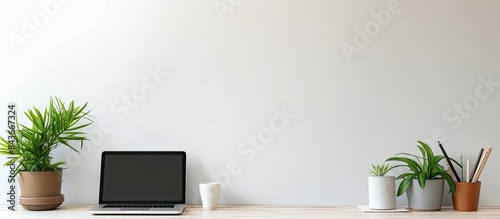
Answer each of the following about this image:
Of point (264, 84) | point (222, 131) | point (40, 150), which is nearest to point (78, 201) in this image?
point (40, 150)

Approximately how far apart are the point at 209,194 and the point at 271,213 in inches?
9.4

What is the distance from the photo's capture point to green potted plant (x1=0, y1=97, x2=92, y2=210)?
6.40ft

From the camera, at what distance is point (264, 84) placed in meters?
2.12

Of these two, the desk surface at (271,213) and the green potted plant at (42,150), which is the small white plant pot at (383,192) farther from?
the green potted plant at (42,150)

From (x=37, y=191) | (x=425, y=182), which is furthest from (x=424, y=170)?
(x=37, y=191)

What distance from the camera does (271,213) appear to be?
6.32 feet

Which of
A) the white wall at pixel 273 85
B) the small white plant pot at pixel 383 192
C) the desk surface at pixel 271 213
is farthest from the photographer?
the white wall at pixel 273 85

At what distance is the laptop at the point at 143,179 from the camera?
203 cm

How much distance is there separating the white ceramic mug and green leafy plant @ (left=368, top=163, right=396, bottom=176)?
579 mm

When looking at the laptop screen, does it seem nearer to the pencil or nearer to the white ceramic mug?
the white ceramic mug

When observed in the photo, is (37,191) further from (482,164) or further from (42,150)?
(482,164)

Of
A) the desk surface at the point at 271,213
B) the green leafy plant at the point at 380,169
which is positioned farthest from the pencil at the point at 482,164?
the green leafy plant at the point at 380,169

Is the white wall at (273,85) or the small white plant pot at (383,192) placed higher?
the white wall at (273,85)

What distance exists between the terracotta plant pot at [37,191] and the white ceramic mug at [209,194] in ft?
1.73
